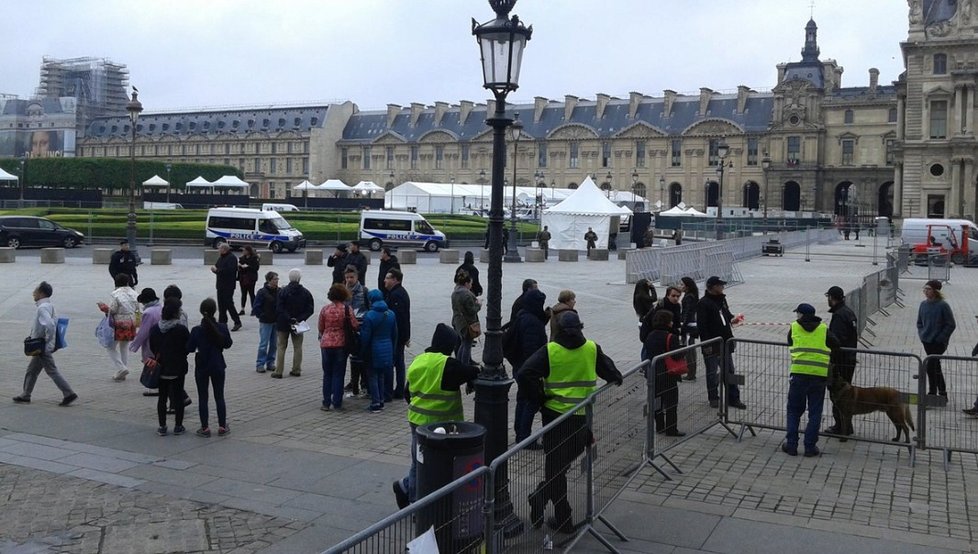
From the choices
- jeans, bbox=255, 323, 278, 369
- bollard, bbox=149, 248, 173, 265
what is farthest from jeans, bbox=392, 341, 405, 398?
A: bollard, bbox=149, 248, 173, 265

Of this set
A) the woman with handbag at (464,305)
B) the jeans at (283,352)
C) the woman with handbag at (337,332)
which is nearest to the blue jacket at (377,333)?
the woman with handbag at (337,332)

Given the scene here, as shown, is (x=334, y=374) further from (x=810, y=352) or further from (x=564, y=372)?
(x=810, y=352)

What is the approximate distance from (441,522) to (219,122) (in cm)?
12901

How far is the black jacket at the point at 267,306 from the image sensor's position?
13.9 meters

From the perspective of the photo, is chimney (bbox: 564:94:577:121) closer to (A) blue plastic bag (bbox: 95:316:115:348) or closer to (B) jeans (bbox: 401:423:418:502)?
(A) blue plastic bag (bbox: 95:316:115:348)

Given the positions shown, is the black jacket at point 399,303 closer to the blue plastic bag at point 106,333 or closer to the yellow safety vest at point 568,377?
the blue plastic bag at point 106,333

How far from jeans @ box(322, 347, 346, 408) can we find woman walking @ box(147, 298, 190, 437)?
1.77 m

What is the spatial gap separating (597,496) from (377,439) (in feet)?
11.6

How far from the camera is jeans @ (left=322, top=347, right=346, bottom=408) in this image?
11601 mm

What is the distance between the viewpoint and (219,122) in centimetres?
12756

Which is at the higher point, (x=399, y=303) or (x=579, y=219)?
(x=579, y=219)

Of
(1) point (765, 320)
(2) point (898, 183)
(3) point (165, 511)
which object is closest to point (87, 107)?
(2) point (898, 183)

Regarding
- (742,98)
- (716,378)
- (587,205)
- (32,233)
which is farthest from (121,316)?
(742,98)

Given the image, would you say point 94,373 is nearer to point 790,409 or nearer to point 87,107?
point 790,409
